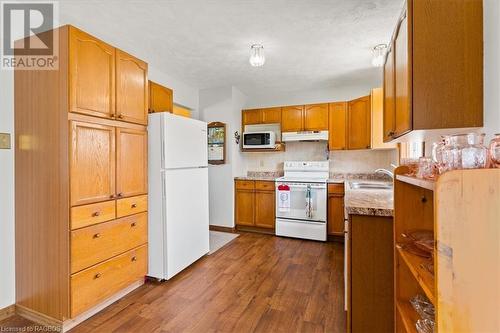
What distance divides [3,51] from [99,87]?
2.64 ft

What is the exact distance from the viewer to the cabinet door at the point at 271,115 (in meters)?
4.32

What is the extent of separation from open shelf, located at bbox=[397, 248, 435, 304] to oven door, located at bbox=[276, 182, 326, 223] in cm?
259

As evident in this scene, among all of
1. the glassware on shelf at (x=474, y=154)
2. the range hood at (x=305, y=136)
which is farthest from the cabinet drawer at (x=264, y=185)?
the glassware on shelf at (x=474, y=154)

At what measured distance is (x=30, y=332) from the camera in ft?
5.79

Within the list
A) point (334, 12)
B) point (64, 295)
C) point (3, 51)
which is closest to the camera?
point (64, 295)

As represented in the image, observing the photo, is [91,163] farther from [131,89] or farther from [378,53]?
[378,53]

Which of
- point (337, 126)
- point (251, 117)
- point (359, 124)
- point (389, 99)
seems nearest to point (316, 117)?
point (337, 126)

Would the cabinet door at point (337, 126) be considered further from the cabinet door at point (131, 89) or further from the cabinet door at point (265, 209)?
the cabinet door at point (131, 89)

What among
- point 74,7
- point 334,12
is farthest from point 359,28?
point 74,7

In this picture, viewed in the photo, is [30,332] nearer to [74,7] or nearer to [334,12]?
[74,7]

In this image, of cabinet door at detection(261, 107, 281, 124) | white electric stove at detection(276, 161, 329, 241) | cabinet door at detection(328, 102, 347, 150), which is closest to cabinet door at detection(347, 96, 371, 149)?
cabinet door at detection(328, 102, 347, 150)

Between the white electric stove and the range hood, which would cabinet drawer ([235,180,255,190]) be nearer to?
the white electric stove

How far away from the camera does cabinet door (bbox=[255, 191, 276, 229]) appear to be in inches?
160

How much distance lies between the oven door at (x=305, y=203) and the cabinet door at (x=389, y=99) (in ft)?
7.19
